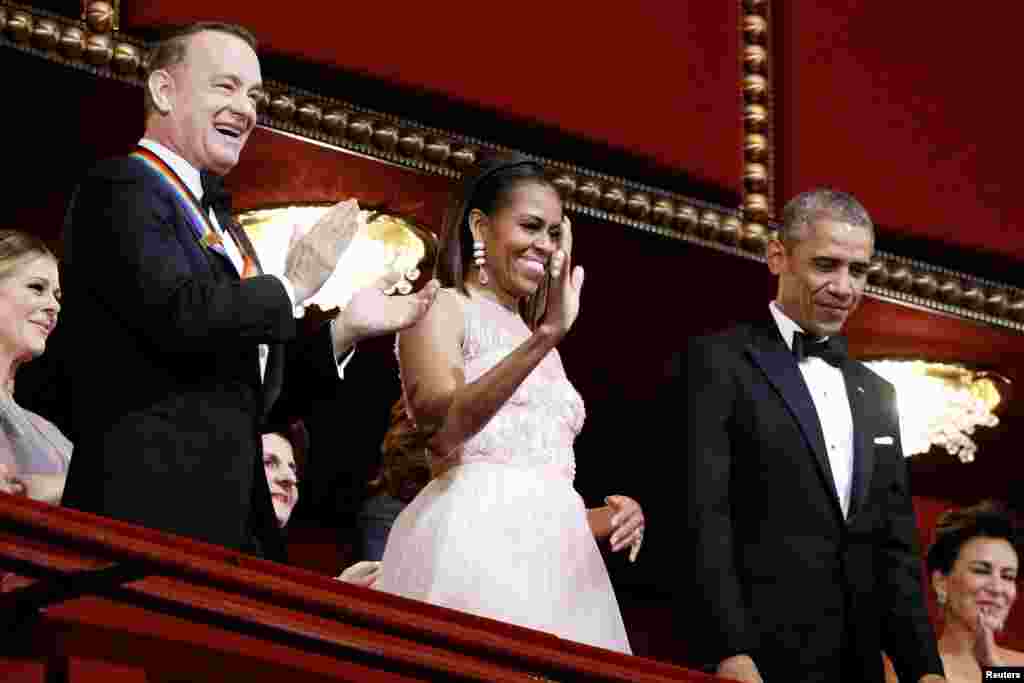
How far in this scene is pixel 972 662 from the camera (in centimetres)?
441

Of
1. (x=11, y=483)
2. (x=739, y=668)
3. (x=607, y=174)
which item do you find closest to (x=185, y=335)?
(x=11, y=483)

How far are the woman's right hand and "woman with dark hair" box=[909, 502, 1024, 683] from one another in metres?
1.63

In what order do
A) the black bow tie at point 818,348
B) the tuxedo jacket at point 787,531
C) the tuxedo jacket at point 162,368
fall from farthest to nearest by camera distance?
the black bow tie at point 818,348
the tuxedo jacket at point 787,531
the tuxedo jacket at point 162,368

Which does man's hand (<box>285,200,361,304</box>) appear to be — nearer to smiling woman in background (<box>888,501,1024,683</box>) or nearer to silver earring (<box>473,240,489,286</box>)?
silver earring (<box>473,240,489,286</box>)

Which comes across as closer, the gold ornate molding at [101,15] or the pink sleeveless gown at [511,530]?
the pink sleeveless gown at [511,530]

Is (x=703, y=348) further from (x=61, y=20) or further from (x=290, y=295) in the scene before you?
(x=61, y=20)

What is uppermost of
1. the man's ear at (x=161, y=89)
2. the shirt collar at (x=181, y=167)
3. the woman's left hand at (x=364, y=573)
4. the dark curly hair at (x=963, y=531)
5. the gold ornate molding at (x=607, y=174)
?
A: the gold ornate molding at (x=607, y=174)

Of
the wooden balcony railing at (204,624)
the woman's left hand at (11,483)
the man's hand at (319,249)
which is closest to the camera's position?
the wooden balcony railing at (204,624)

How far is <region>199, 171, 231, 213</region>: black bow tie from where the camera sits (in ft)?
9.64

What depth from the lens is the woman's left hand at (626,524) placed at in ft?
10.7

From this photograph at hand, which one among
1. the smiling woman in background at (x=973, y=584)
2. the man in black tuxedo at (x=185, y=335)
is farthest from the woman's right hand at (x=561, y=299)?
the smiling woman in background at (x=973, y=584)

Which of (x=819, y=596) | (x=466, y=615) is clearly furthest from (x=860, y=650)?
(x=466, y=615)

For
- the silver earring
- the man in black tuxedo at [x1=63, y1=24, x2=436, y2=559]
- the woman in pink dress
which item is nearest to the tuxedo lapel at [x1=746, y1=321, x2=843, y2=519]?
the woman in pink dress

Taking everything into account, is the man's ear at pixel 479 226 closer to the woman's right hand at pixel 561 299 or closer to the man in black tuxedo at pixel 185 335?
the woman's right hand at pixel 561 299
